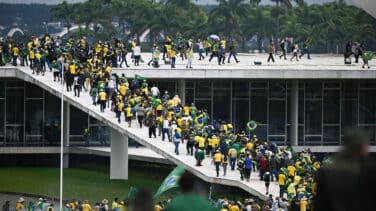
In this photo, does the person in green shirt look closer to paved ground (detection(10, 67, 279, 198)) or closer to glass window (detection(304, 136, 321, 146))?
paved ground (detection(10, 67, 279, 198))

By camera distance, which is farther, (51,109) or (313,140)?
(313,140)

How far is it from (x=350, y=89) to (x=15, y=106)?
12535mm

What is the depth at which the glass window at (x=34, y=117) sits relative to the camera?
159 ft

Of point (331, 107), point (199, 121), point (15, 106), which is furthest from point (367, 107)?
point (199, 121)

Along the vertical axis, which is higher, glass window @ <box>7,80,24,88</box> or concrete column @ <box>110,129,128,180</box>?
glass window @ <box>7,80,24,88</box>

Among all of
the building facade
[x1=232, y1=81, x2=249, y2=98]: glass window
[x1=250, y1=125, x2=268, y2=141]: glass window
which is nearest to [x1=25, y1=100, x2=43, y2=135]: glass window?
the building facade

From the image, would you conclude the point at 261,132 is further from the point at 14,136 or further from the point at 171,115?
the point at 171,115

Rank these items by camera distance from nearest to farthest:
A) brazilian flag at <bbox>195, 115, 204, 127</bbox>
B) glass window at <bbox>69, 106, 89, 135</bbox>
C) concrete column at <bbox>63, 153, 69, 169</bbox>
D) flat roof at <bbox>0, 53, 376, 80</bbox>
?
brazilian flag at <bbox>195, 115, 204, 127</bbox>, flat roof at <bbox>0, 53, 376, 80</bbox>, concrete column at <bbox>63, 153, 69, 169</bbox>, glass window at <bbox>69, 106, 89, 135</bbox>

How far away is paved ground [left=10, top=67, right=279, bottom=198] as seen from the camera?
107 feet

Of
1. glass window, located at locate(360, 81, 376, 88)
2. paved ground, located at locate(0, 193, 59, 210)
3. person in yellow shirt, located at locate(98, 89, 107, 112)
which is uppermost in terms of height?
glass window, located at locate(360, 81, 376, 88)

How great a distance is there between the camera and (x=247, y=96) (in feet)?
164

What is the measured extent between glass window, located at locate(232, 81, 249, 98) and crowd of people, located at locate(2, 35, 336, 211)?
5.63 feet

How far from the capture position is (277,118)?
50219 millimetres

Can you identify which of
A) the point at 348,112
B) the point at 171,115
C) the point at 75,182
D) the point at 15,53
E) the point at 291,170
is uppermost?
the point at 15,53
